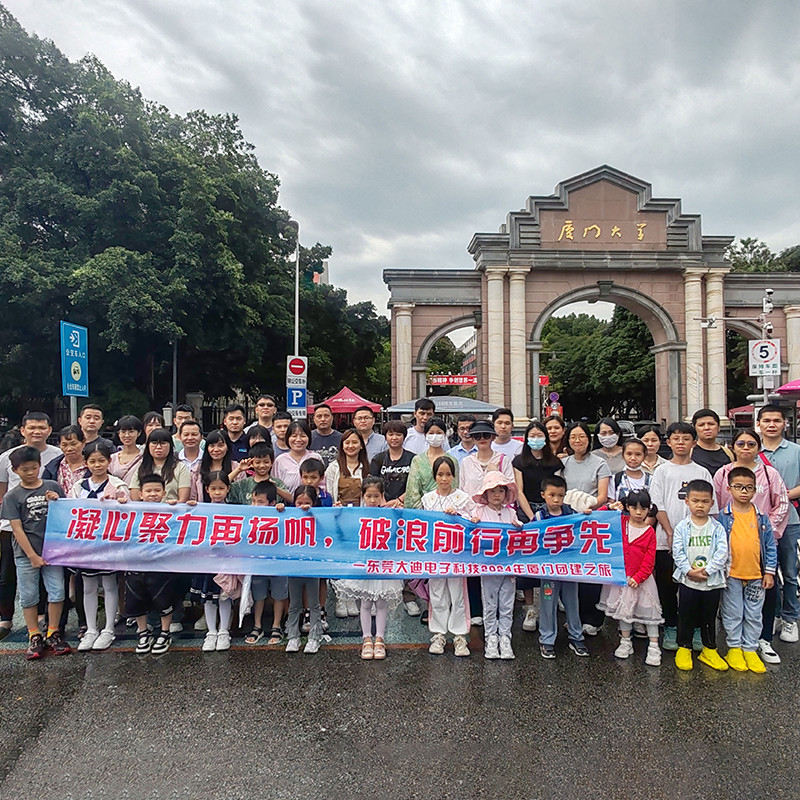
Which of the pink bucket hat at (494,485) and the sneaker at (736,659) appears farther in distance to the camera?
the pink bucket hat at (494,485)

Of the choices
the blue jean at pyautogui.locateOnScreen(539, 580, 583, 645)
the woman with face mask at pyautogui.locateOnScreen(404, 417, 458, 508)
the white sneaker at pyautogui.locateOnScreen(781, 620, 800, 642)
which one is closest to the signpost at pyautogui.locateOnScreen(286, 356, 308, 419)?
the woman with face mask at pyautogui.locateOnScreen(404, 417, 458, 508)

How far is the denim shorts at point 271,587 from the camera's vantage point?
436 centimetres

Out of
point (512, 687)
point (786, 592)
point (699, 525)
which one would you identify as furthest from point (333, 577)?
point (786, 592)

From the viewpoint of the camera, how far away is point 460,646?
162 inches

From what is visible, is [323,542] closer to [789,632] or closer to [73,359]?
[789,632]

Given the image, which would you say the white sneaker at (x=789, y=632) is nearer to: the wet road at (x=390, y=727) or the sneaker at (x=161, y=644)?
the wet road at (x=390, y=727)

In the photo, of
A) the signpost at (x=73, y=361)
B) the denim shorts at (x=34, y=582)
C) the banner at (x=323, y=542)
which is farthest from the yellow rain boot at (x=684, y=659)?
the signpost at (x=73, y=361)

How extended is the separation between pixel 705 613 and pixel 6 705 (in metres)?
4.55

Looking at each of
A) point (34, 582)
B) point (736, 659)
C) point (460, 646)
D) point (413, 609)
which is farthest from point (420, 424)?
point (34, 582)

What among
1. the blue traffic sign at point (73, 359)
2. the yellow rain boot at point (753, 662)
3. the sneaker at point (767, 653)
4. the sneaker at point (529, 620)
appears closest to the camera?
the yellow rain boot at point (753, 662)

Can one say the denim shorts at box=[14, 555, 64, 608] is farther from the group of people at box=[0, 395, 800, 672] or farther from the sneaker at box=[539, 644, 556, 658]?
the sneaker at box=[539, 644, 556, 658]

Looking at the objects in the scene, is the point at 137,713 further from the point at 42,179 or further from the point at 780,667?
the point at 42,179

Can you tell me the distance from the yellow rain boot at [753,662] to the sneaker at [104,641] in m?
4.54

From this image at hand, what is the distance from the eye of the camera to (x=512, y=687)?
3648mm
